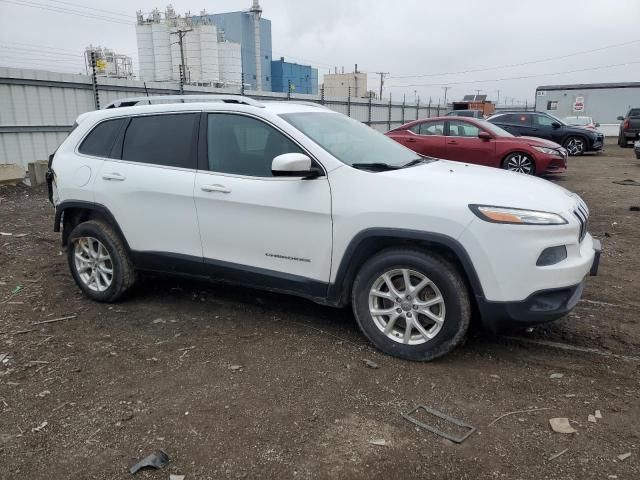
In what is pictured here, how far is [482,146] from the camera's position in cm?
1152

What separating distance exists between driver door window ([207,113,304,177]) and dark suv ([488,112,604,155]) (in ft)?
46.5

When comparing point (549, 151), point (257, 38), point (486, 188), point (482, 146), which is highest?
point (257, 38)

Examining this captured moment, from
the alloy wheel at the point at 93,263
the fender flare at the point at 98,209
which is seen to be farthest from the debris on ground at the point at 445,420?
the alloy wheel at the point at 93,263

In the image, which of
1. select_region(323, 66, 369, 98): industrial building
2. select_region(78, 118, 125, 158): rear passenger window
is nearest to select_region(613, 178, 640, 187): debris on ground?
select_region(78, 118, 125, 158): rear passenger window

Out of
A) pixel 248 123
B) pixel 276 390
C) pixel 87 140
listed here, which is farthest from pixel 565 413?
pixel 87 140

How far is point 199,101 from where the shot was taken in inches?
173

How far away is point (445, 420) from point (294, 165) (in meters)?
1.86

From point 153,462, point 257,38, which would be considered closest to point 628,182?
point 153,462

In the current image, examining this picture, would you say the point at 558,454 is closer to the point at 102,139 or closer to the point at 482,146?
the point at 102,139

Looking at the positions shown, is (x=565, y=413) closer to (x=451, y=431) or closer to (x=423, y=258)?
(x=451, y=431)

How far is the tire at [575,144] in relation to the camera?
18.5m

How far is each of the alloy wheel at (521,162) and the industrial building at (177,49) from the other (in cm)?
2937

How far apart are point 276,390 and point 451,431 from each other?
1087 millimetres

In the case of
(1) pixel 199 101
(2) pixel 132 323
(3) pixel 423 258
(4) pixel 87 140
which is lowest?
(2) pixel 132 323
